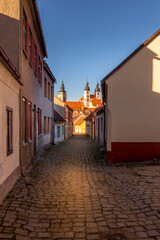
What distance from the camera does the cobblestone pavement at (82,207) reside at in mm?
3595

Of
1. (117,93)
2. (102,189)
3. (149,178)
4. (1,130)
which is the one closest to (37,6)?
(117,93)

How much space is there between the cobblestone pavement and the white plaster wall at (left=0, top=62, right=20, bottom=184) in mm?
690

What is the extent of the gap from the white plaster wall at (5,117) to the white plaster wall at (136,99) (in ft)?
15.7

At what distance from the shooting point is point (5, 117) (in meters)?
5.02

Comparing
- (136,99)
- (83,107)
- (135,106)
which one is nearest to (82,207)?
(135,106)

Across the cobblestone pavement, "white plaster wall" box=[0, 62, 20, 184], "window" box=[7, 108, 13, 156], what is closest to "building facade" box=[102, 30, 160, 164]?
the cobblestone pavement

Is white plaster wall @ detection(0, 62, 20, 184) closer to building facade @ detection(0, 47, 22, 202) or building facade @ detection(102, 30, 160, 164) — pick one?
building facade @ detection(0, 47, 22, 202)

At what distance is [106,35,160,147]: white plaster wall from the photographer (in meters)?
9.61

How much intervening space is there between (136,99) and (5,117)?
6.74m

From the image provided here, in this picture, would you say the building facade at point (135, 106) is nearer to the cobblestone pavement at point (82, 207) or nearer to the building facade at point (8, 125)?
the cobblestone pavement at point (82, 207)

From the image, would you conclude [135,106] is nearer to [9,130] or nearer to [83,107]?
[9,130]

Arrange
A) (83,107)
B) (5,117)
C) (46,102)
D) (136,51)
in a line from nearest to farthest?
1. (5,117)
2. (136,51)
3. (46,102)
4. (83,107)

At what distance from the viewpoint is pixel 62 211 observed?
14.8 ft

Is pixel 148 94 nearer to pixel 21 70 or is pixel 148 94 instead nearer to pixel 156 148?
pixel 156 148
